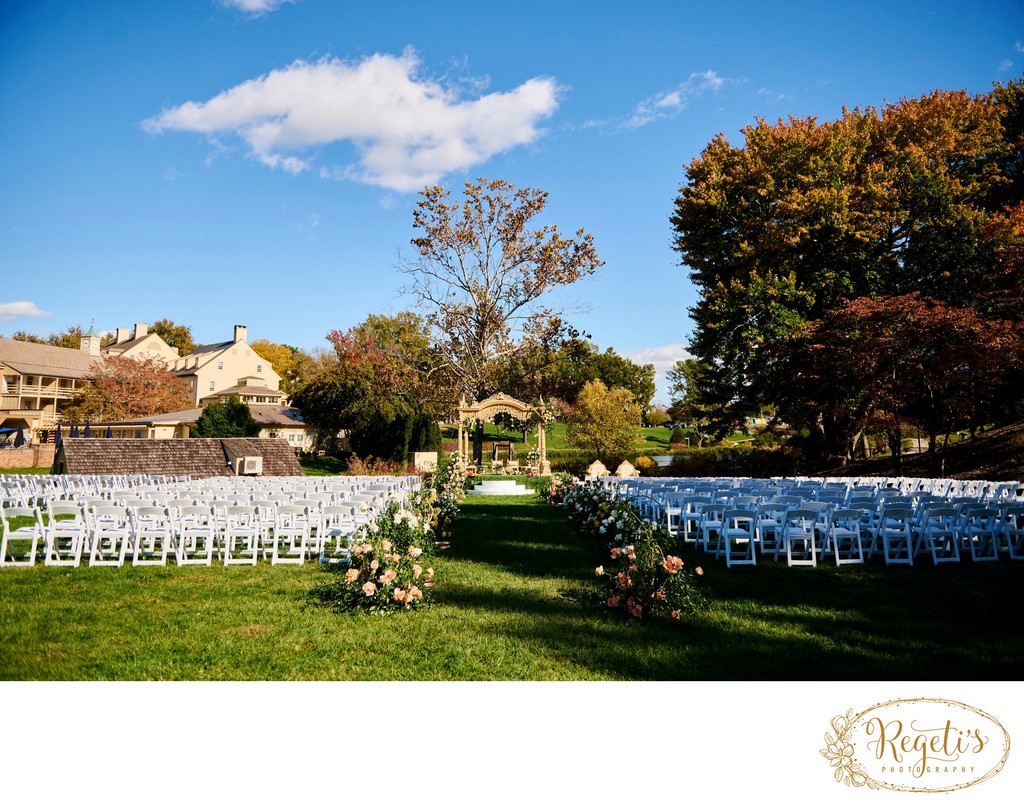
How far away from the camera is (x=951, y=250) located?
64.1ft

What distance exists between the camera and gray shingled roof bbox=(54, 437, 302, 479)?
54.0 feet

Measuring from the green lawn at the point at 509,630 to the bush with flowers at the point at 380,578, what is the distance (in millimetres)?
213

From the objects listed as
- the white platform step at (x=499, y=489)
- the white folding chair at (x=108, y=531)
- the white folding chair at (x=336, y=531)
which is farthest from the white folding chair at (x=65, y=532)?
the white platform step at (x=499, y=489)

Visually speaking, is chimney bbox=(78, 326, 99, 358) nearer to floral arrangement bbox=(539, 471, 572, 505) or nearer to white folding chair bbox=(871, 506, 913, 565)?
floral arrangement bbox=(539, 471, 572, 505)

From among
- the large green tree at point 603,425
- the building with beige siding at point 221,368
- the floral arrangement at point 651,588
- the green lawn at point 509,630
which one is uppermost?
the building with beige siding at point 221,368

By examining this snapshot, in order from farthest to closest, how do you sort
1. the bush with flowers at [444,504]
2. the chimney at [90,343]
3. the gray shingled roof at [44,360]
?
the chimney at [90,343] < the gray shingled roof at [44,360] < the bush with flowers at [444,504]

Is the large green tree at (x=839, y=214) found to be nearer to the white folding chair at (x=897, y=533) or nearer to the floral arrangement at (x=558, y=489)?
the floral arrangement at (x=558, y=489)

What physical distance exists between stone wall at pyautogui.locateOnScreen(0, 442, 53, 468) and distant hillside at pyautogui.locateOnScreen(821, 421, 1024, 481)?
34521mm

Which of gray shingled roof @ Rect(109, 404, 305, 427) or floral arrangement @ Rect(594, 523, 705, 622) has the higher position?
gray shingled roof @ Rect(109, 404, 305, 427)

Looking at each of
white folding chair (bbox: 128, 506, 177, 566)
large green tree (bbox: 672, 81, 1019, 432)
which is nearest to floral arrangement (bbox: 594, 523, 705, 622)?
white folding chair (bbox: 128, 506, 177, 566)

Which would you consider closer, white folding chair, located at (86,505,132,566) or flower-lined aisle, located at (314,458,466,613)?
flower-lined aisle, located at (314,458,466,613)

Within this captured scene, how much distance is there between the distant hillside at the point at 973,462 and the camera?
1667 centimetres

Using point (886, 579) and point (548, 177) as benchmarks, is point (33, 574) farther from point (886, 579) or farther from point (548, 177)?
point (886, 579)
